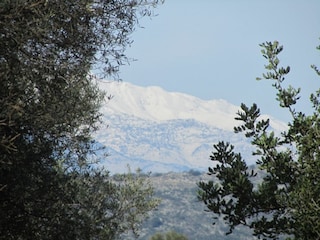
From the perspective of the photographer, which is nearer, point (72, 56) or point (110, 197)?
point (72, 56)

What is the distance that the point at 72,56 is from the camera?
1350 centimetres

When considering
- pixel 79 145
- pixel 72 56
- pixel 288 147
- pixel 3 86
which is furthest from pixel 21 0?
pixel 79 145

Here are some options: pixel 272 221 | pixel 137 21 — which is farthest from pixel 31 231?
pixel 272 221

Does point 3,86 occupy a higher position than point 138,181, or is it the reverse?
point 138,181

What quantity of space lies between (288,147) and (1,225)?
7180 mm

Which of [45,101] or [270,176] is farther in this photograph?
[45,101]

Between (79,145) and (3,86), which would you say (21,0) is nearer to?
(3,86)

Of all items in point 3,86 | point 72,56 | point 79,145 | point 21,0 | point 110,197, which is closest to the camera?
point 21,0

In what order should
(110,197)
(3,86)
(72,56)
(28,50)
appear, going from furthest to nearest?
(110,197), (72,56), (28,50), (3,86)

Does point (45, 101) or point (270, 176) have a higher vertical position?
point (45, 101)

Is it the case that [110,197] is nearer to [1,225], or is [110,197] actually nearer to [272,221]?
[1,225]

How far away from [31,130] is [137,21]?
3.57 m

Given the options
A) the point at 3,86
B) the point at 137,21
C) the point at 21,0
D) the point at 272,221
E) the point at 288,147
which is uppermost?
the point at 137,21

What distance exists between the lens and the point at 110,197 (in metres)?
26.3
